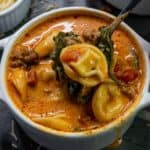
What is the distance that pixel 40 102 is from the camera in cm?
87

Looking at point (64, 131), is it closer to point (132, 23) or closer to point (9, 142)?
point (9, 142)

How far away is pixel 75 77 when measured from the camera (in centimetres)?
80

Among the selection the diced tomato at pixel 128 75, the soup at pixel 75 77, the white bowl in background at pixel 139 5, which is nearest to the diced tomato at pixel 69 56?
the soup at pixel 75 77

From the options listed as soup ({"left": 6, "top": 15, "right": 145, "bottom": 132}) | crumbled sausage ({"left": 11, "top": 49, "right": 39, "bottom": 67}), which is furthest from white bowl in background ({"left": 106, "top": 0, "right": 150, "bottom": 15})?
crumbled sausage ({"left": 11, "top": 49, "right": 39, "bottom": 67})

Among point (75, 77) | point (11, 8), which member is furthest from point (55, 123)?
point (11, 8)

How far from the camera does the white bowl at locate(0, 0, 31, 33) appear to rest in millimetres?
1104

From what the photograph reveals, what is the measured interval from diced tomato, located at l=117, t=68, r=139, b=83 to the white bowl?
36 centimetres

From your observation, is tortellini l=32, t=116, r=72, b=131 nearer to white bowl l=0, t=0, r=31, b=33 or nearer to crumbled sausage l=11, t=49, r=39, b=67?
crumbled sausage l=11, t=49, r=39, b=67

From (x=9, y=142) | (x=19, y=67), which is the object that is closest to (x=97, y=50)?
(x=19, y=67)

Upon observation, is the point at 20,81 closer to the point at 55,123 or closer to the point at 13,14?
the point at 55,123

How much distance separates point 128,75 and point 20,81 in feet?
0.64

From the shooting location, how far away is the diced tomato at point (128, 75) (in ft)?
2.84

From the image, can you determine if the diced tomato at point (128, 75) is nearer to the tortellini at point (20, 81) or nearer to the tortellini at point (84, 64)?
the tortellini at point (84, 64)

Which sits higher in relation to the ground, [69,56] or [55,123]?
[69,56]
